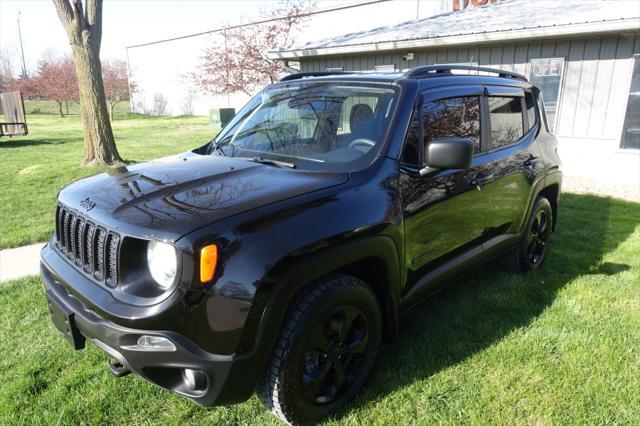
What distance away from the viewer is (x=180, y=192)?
94.5 inches

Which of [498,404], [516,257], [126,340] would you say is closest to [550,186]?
[516,257]

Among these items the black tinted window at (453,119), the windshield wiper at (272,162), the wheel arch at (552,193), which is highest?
the black tinted window at (453,119)

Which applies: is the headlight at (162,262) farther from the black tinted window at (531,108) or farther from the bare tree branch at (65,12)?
the bare tree branch at (65,12)

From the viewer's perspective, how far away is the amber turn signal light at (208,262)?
196cm

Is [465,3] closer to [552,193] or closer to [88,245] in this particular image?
[552,193]

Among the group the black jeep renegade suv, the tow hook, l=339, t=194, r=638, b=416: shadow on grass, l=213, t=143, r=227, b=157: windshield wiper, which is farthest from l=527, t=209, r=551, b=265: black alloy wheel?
the tow hook

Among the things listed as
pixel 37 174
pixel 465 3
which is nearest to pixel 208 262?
pixel 37 174

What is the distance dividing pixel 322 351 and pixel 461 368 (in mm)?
1102

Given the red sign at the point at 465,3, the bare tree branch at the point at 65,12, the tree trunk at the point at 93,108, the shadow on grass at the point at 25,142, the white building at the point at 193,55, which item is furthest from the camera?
the white building at the point at 193,55

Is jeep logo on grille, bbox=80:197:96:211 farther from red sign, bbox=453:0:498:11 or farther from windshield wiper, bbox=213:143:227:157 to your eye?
red sign, bbox=453:0:498:11

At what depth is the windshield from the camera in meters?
2.88

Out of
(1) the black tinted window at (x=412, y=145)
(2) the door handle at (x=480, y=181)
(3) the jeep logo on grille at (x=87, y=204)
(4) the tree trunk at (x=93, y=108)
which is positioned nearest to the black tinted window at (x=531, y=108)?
(2) the door handle at (x=480, y=181)

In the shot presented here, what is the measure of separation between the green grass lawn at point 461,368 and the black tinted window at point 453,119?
4.51ft

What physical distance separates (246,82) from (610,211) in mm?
17336
